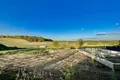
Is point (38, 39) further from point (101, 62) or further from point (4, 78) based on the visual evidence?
point (4, 78)

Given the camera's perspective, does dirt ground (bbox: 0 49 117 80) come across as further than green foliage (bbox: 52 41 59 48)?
No

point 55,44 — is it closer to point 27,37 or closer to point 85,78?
point 27,37

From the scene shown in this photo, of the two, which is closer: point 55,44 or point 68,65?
point 68,65

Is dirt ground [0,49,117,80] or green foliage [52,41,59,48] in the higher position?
green foliage [52,41,59,48]

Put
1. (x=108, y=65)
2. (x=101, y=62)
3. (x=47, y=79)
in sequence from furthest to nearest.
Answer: (x=101, y=62) → (x=108, y=65) → (x=47, y=79)

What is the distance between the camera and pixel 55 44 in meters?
66.9

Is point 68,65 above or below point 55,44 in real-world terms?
below

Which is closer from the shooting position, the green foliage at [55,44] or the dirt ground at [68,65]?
the dirt ground at [68,65]

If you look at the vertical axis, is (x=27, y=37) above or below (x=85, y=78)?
above

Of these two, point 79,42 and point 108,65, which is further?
point 79,42

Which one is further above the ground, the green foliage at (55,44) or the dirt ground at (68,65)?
the green foliage at (55,44)

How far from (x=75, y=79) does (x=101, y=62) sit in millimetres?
7990

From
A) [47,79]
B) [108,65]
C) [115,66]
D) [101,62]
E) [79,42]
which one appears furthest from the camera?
[79,42]

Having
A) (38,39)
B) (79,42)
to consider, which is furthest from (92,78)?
(38,39)
